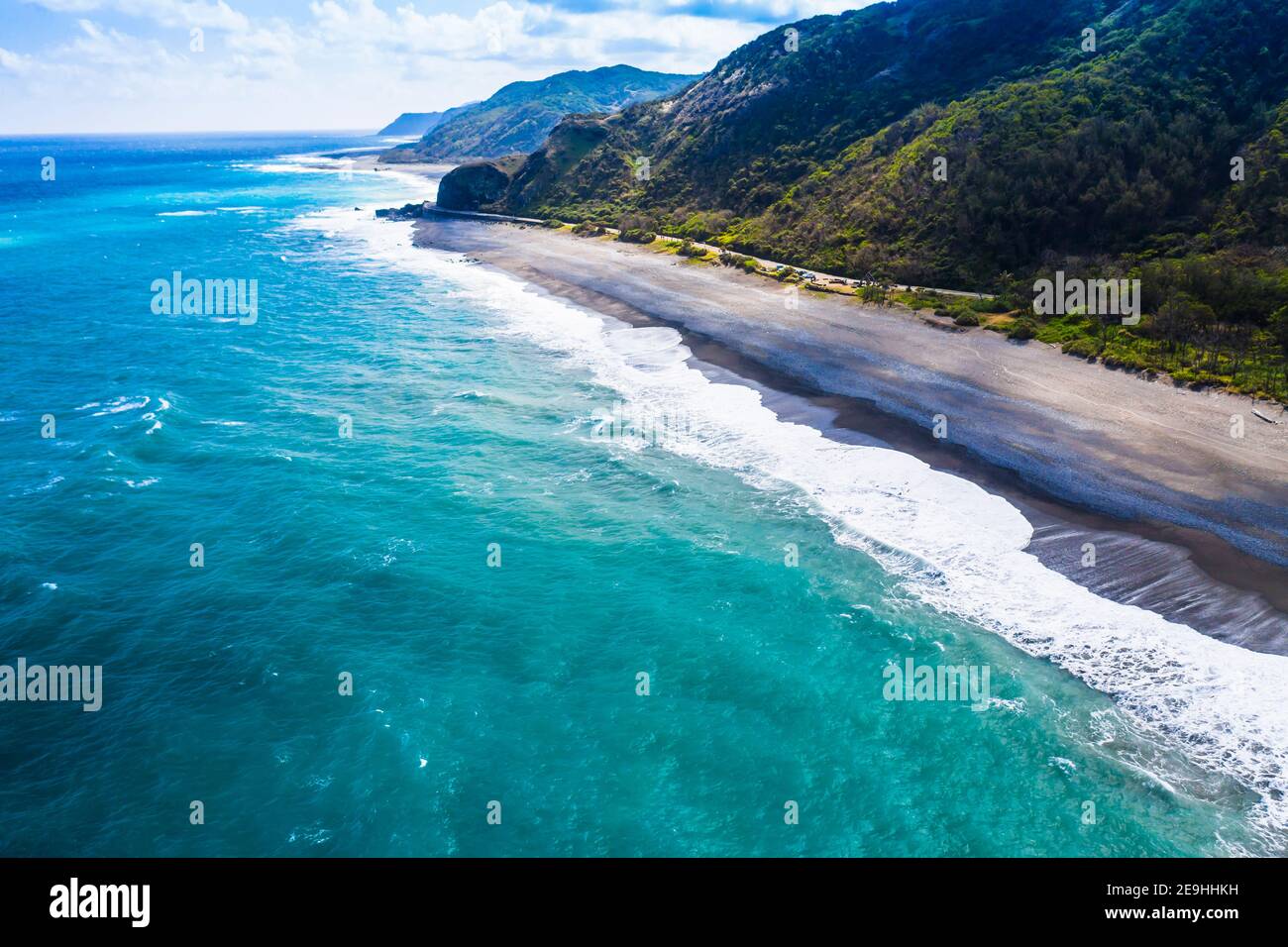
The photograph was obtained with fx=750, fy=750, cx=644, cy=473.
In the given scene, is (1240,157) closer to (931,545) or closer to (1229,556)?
(1229,556)
